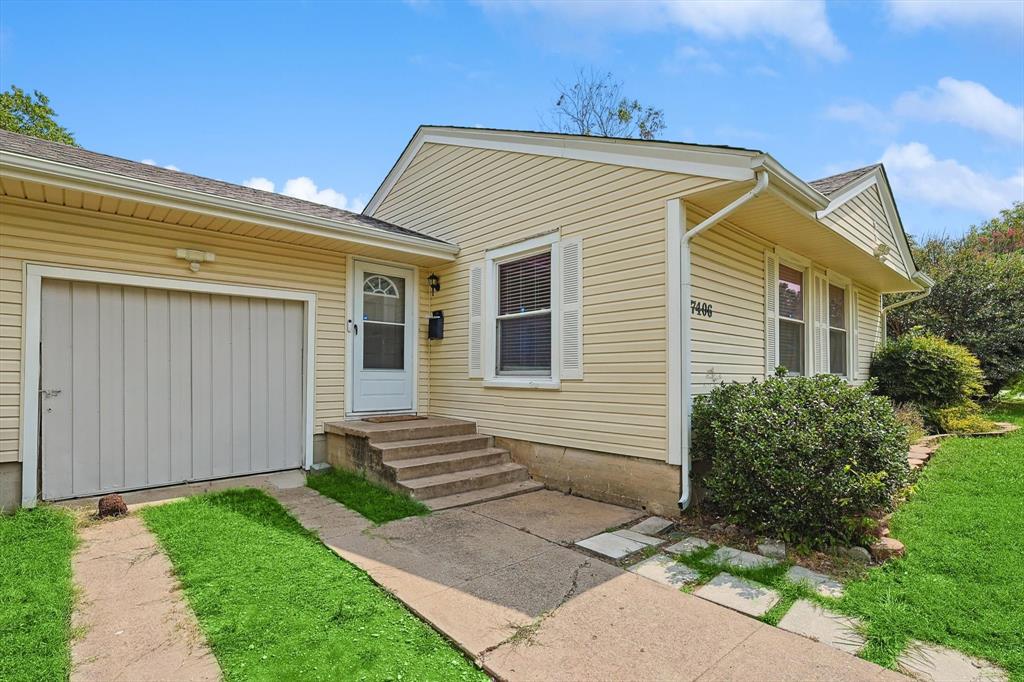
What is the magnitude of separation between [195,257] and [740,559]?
545 centimetres

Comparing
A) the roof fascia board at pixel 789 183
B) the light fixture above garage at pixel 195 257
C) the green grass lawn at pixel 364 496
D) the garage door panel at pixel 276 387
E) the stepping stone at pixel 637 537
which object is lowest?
the stepping stone at pixel 637 537

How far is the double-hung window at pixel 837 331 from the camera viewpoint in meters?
7.69

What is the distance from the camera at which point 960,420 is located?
25.6ft

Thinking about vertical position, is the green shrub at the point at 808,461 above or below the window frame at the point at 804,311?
below

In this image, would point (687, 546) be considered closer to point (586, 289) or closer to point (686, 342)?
point (686, 342)

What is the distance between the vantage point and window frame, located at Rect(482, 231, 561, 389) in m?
5.40

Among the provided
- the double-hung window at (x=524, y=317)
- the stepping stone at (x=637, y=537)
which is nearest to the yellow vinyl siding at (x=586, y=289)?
the double-hung window at (x=524, y=317)

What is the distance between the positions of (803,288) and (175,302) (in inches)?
295

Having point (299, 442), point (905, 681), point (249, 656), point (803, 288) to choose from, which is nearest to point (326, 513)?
point (299, 442)

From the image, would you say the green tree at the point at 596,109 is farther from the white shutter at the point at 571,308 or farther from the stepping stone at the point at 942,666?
the stepping stone at the point at 942,666

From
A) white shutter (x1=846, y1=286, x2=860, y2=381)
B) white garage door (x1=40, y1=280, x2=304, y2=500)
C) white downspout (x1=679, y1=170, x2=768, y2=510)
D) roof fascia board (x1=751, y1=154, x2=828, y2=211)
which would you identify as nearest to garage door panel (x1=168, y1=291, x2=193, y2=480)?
white garage door (x1=40, y1=280, x2=304, y2=500)

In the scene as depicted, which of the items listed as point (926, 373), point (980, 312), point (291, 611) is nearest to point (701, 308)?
point (291, 611)

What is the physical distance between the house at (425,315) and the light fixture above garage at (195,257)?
0.02 meters

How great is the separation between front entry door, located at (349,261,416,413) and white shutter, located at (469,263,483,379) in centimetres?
94
